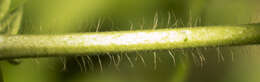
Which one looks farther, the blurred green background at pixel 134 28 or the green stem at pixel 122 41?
the blurred green background at pixel 134 28

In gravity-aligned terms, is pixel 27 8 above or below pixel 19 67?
above

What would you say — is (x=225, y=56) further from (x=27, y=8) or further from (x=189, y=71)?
(x=27, y=8)

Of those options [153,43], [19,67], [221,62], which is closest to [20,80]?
[19,67]

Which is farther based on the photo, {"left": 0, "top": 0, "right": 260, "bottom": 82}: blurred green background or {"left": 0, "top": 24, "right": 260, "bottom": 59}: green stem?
{"left": 0, "top": 0, "right": 260, "bottom": 82}: blurred green background

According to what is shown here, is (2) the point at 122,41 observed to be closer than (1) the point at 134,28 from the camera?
Yes
